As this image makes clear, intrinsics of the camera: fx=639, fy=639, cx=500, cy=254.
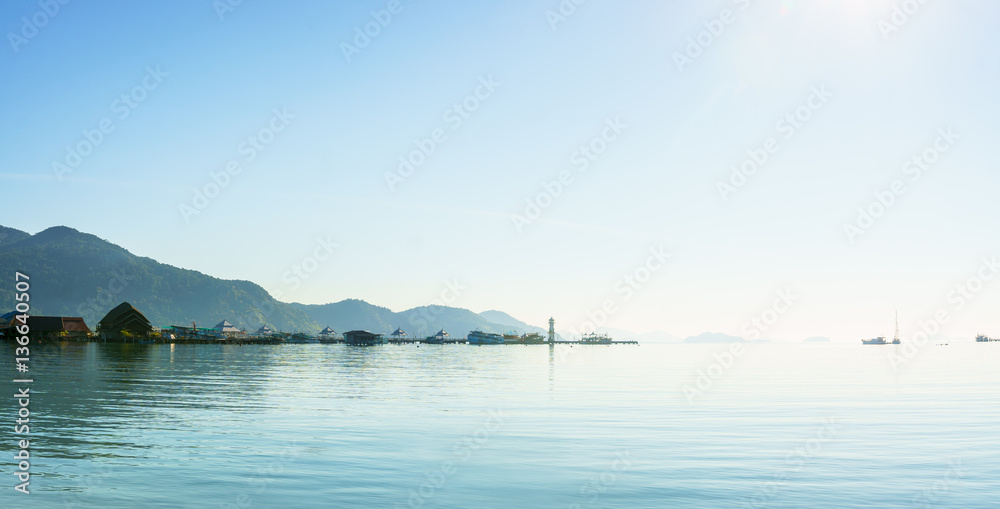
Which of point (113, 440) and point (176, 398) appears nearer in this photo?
point (113, 440)

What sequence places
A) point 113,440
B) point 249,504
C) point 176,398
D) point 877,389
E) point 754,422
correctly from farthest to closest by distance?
1. point 877,389
2. point 176,398
3. point 754,422
4. point 113,440
5. point 249,504

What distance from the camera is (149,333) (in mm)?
184375

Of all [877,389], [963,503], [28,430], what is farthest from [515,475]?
[877,389]

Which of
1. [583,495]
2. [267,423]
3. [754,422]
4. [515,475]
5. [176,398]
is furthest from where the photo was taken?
[176,398]

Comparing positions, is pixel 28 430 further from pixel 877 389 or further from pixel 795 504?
pixel 877 389

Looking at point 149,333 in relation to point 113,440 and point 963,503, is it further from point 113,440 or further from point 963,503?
point 963,503

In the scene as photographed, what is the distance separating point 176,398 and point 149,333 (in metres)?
170

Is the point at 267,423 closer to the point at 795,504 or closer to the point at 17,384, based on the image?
the point at 795,504

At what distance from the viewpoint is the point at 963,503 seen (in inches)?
628

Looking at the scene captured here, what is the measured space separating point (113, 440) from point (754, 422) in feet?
88.7

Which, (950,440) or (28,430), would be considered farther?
(950,440)

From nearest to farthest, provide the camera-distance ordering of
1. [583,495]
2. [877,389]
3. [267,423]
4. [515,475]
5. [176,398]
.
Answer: [583,495] → [515,475] → [267,423] → [176,398] → [877,389]

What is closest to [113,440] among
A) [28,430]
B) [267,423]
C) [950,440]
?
[28,430]

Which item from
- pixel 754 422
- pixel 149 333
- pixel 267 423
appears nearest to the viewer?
pixel 267 423
